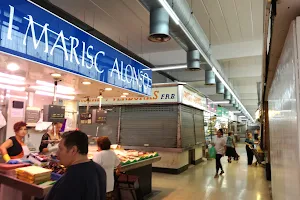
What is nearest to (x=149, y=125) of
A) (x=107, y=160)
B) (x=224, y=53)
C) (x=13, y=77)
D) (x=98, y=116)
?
(x=224, y=53)

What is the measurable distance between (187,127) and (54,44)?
22.9 ft

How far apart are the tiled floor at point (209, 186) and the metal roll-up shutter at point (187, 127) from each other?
1.11 metres

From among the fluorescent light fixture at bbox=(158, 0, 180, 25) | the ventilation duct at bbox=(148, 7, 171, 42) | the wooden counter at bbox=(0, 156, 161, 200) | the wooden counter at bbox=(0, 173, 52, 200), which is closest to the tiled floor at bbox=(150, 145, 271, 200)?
the wooden counter at bbox=(0, 156, 161, 200)

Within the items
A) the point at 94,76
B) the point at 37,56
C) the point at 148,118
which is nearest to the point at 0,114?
the point at 94,76

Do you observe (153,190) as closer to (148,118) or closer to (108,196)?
(108,196)

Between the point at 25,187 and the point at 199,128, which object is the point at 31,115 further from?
the point at 199,128

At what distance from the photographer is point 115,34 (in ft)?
27.7

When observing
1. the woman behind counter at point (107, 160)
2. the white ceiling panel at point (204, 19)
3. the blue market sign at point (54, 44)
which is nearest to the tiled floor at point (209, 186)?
the woman behind counter at point (107, 160)

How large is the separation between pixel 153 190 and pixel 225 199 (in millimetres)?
1757

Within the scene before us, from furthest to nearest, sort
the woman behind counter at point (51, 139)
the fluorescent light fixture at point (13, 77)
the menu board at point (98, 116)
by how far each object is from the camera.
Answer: the woman behind counter at point (51, 139)
the menu board at point (98, 116)
the fluorescent light fixture at point (13, 77)

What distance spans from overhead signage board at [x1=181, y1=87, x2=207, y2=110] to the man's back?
7.17 metres

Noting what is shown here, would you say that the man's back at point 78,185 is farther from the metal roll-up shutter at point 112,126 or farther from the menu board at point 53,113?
the metal roll-up shutter at point 112,126

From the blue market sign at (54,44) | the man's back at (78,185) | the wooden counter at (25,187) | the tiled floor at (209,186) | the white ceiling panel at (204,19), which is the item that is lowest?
the tiled floor at (209,186)

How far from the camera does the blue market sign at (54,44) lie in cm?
298
